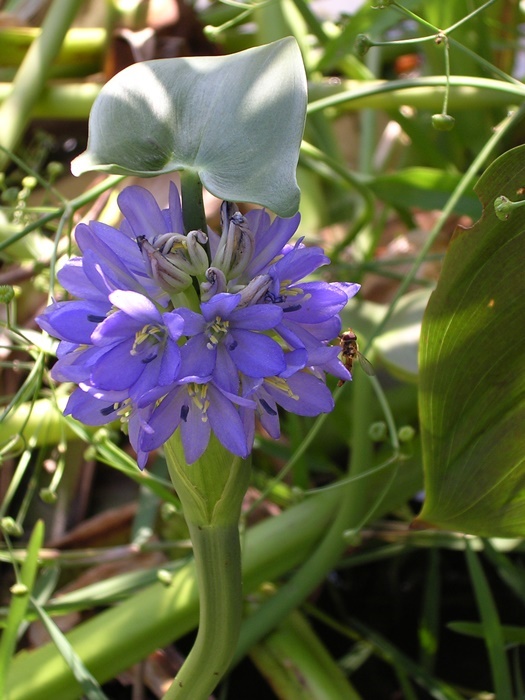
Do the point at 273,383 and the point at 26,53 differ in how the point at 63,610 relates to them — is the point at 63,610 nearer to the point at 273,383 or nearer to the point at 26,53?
the point at 273,383

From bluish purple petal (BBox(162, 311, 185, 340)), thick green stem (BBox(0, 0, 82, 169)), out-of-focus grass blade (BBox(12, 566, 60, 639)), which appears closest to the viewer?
bluish purple petal (BBox(162, 311, 185, 340))

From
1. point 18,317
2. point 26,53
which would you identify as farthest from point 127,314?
point 26,53

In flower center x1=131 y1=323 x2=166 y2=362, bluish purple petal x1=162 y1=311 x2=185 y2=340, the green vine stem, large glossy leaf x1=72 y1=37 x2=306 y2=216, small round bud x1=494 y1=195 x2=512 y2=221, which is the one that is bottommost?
the green vine stem

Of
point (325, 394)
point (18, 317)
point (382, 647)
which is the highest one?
point (325, 394)

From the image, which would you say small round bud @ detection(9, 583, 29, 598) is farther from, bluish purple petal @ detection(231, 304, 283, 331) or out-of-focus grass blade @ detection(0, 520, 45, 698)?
bluish purple petal @ detection(231, 304, 283, 331)

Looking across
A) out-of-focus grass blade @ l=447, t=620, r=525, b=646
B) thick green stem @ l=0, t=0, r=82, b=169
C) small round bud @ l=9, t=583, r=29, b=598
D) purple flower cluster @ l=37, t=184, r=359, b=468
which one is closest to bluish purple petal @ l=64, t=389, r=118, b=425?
purple flower cluster @ l=37, t=184, r=359, b=468

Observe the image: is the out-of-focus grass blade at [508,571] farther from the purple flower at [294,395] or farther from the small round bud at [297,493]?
the purple flower at [294,395]
